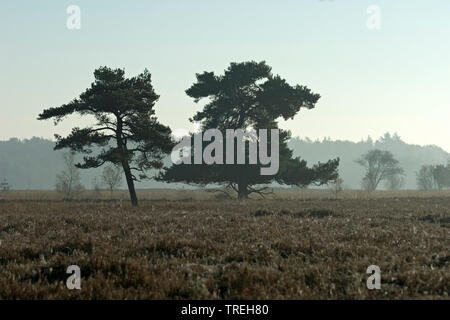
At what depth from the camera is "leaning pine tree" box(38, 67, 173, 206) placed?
1221 inches

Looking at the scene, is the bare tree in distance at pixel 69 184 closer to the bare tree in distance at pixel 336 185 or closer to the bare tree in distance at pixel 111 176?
the bare tree in distance at pixel 111 176

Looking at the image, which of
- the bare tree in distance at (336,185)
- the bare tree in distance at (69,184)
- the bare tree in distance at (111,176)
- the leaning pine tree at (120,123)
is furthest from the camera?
the bare tree in distance at (111,176)

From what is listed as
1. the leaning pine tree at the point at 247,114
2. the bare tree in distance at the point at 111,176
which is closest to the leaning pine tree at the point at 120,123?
the leaning pine tree at the point at 247,114

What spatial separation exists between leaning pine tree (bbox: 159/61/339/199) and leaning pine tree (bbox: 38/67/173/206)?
30.6 ft

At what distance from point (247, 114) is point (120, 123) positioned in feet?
49.2

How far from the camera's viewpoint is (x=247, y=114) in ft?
143

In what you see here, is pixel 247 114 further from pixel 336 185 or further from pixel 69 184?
pixel 69 184

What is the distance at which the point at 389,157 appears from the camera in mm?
127875

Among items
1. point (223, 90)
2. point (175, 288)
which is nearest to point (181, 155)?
point (223, 90)

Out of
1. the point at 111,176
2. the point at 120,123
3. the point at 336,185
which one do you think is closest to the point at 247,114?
the point at 120,123

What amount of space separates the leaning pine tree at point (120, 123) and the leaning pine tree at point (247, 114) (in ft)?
30.6

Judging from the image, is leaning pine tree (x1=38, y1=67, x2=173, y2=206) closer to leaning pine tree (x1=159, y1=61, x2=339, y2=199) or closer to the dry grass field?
leaning pine tree (x1=159, y1=61, x2=339, y2=199)

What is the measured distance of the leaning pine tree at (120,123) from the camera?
31.0 metres
